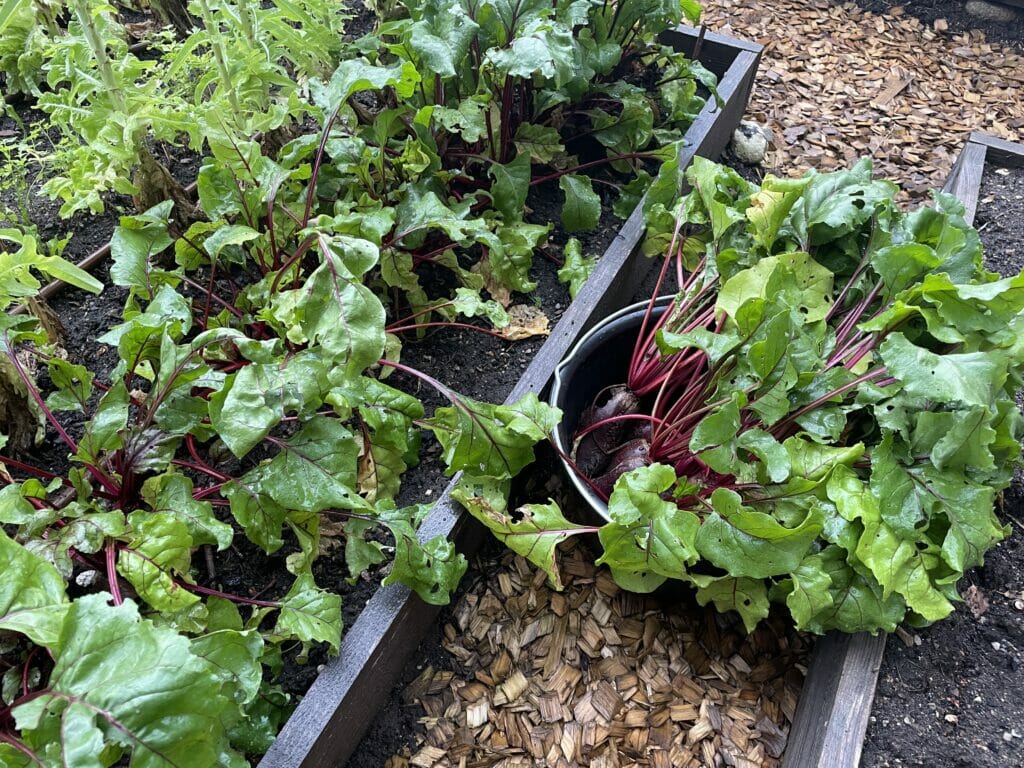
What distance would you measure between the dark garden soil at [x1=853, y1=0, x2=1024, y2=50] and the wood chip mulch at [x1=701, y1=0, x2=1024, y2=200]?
2.1 inches

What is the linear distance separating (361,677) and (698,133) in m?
2.01

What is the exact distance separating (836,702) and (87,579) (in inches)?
57.0

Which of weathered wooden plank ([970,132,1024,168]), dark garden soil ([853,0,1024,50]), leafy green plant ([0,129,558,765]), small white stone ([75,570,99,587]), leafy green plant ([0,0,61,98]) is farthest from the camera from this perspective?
dark garden soil ([853,0,1024,50])

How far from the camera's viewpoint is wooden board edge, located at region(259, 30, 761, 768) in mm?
1336

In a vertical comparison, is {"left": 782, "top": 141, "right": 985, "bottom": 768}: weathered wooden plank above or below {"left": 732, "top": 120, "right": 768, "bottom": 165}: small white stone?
below

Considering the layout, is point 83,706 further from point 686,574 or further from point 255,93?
point 255,93

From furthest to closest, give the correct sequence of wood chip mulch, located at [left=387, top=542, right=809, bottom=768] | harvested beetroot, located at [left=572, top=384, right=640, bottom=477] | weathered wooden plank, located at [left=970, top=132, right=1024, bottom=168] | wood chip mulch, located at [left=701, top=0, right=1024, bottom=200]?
1. wood chip mulch, located at [left=701, top=0, right=1024, bottom=200]
2. weathered wooden plank, located at [left=970, top=132, right=1024, bottom=168]
3. harvested beetroot, located at [left=572, top=384, right=640, bottom=477]
4. wood chip mulch, located at [left=387, top=542, right=809, bottom=768]

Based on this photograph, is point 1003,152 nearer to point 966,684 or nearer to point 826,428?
point 826,428

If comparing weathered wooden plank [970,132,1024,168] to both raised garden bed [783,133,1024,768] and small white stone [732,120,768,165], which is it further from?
raised garden bed [783,133,1024,768]

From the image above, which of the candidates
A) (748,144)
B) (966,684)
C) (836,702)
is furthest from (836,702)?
(748,144)

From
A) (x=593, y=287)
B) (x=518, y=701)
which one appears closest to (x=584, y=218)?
(x=593, y=287)

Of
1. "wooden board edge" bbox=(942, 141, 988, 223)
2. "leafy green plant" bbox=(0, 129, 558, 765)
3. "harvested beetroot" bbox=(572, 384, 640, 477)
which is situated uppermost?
"wooden board edge" bbox=(942, 141, 988, 223)

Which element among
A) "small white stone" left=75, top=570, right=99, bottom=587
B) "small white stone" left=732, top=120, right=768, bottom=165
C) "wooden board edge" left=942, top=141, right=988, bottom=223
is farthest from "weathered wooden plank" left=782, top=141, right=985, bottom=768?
"small white stone" left=732, top=120, right=768, bottom=165

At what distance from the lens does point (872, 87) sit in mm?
3385
